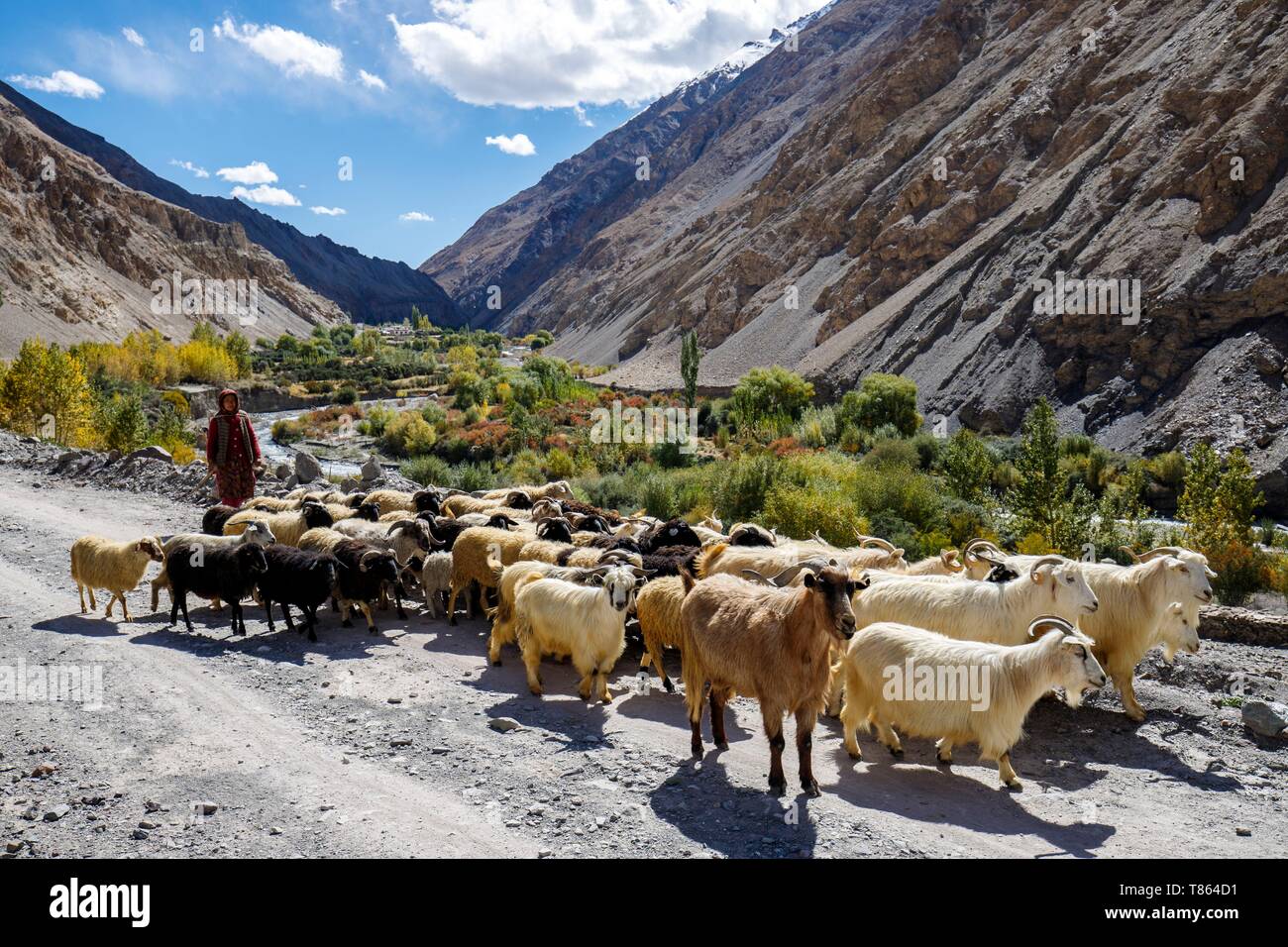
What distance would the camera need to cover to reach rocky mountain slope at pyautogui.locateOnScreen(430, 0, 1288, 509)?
34.1m

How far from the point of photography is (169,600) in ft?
37.2

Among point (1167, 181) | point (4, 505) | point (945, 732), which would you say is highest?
point (1167, 181)

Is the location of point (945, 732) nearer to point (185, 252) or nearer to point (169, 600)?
point (169, 600)

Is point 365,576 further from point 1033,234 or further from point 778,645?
point 1033,234

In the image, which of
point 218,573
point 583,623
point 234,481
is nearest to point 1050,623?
point 583,623

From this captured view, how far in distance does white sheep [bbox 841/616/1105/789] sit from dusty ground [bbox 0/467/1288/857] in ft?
1.18

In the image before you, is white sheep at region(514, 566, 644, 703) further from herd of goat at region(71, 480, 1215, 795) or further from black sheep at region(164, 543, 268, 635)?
black sheep at region(164, 543, 268, 635)

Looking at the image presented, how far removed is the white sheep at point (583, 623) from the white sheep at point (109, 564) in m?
5.12

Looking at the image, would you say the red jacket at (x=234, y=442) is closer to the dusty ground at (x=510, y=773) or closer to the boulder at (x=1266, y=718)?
the dusty ground at (x=510, y=773)

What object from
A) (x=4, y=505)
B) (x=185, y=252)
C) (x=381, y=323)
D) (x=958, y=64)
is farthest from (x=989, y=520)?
(x=381, y=323)

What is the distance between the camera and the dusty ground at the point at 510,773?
205 inches

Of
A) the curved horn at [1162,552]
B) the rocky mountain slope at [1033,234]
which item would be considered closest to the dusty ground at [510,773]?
the curved horn at [1162,552]
